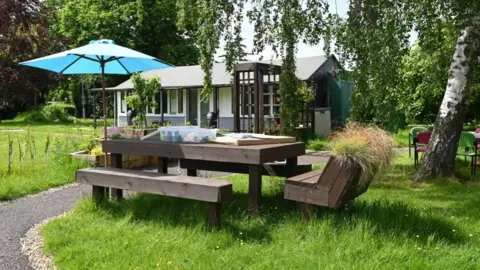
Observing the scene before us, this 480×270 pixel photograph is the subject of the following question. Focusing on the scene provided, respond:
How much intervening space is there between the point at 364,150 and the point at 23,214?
13.9 feet

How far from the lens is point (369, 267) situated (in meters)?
3.45

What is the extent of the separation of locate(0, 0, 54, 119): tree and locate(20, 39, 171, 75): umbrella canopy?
11584 millimetres

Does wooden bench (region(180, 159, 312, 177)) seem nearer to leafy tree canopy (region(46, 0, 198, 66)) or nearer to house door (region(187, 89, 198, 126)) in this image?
house door (region(187, 89, 198, 126))

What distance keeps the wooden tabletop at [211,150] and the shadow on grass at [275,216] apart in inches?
23.4

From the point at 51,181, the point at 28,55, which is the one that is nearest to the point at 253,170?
the point at 51,181

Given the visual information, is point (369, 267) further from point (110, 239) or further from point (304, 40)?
point (304, 40)

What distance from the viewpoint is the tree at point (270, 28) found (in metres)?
7.01

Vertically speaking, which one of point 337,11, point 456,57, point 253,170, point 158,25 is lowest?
point 253,170

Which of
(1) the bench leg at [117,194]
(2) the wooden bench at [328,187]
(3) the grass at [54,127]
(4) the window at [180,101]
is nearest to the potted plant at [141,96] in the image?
(3) the grass at [54,127]

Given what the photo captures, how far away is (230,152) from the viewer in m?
4.70

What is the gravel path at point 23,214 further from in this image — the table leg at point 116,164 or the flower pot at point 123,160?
the flower pot at point 123,160

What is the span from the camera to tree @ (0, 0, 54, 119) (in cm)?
1988

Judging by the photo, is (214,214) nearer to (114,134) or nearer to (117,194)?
(117,194)

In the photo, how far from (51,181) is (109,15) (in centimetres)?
2900
